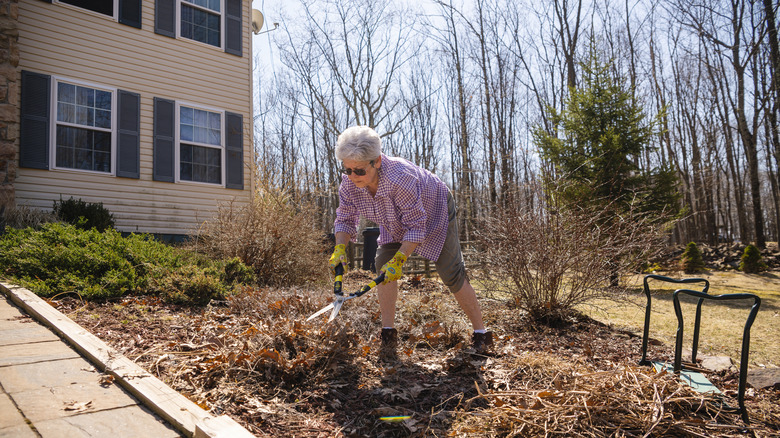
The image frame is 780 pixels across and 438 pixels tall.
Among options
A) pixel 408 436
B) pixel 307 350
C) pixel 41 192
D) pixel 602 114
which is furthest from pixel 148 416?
pixel 602 114

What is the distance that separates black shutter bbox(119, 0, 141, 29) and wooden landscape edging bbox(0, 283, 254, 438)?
23.6ft

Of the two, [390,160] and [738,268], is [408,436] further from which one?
[738,268]

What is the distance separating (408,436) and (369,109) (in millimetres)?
15934

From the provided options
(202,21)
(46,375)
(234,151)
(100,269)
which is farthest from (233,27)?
(46,375)

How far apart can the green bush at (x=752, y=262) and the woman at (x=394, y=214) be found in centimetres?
1135

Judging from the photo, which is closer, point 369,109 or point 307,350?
point 307,350

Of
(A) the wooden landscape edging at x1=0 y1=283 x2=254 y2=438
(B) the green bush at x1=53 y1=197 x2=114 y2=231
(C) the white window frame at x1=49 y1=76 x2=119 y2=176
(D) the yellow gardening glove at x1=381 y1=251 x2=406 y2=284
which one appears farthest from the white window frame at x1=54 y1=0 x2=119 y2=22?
(D) the yellow gardening glove at x1=381 y1=251 x2=406 y2=284

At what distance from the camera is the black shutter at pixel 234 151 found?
373 inches

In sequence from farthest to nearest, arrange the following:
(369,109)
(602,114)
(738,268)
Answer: (369,109) → (738,268) → (602,114)

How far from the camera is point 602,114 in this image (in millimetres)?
8484

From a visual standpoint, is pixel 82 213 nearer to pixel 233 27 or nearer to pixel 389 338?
pixel 233 27

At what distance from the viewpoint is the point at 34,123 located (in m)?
7.34

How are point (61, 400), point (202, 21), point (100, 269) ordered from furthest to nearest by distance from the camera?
point (202, 21)
point (100, 269)
point (61, 400)

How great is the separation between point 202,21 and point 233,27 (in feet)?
2.11
